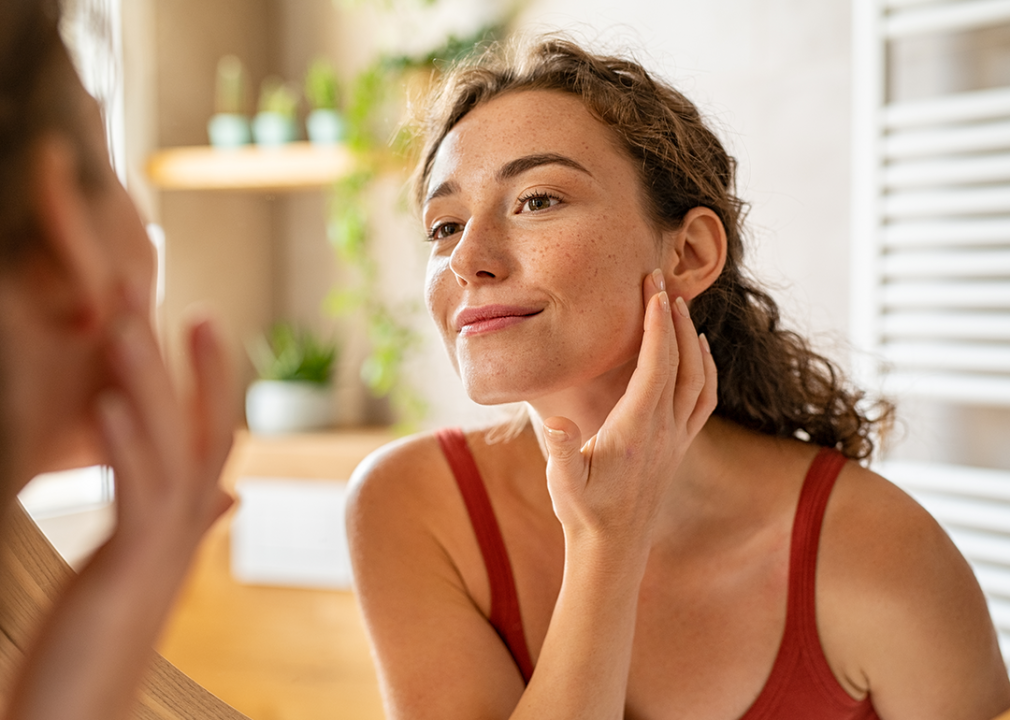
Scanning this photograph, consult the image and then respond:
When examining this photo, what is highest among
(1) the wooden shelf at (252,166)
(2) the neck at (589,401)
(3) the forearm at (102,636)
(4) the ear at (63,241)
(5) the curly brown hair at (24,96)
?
(1) the wooden shelf at (252,166)

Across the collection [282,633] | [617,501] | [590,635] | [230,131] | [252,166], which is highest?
[230,131]

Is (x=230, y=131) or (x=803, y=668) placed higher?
(x=230, y=131)

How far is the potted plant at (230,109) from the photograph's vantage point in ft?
8.17

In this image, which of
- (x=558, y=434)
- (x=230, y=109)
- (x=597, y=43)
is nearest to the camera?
(x=558, y=434)

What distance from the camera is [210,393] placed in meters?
0.26

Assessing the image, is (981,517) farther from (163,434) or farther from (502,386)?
(163,434)

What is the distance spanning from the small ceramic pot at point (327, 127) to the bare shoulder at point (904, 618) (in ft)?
6.12

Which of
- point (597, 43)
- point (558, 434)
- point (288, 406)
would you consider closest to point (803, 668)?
point (558, 434)

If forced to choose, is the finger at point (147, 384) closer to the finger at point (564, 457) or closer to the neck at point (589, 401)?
the finger at point (564, 457)

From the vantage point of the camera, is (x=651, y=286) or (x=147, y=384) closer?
(x=147, y=384)

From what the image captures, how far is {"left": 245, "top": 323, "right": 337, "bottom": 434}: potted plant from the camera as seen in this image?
2.46 m

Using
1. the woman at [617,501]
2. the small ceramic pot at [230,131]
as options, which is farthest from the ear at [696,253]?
the small ceramic pot at [230,131]

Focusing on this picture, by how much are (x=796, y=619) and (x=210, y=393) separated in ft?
2.31

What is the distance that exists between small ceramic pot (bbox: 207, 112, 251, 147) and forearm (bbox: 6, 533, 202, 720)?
2423mm
